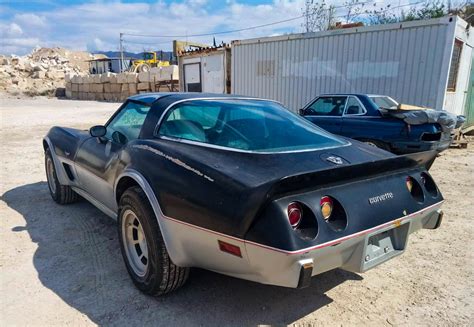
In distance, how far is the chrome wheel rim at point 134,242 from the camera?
2.75m

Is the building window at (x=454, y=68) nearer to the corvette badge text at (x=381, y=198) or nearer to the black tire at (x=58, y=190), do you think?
the corvette badge text at (x=381, y=198)

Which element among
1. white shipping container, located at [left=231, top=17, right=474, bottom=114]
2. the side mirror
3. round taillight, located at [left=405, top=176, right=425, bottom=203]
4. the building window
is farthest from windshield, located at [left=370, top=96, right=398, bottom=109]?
the side mirror

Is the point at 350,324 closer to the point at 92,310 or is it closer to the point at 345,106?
the point at 92,310

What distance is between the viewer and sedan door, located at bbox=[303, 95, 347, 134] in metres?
7.25

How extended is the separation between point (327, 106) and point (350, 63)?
120 inches

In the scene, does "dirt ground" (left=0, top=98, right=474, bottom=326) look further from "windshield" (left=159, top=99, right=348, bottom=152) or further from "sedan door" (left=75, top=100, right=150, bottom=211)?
"windshield" (left=159, top=99, right=348, bottom=152)

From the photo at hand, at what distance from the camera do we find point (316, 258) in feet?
6.16

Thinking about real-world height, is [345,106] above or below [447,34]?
below

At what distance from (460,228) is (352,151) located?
2273mm

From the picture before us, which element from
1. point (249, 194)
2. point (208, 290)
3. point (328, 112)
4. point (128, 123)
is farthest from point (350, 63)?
point (249, 194)

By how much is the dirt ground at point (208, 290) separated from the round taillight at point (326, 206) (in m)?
0.84

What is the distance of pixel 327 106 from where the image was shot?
25.0 ft

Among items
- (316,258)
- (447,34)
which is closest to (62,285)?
(316,258)

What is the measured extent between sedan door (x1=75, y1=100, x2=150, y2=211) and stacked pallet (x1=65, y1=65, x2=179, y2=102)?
69.8 ft
